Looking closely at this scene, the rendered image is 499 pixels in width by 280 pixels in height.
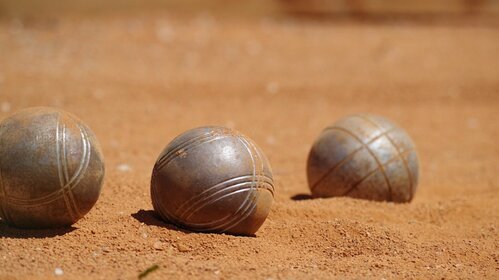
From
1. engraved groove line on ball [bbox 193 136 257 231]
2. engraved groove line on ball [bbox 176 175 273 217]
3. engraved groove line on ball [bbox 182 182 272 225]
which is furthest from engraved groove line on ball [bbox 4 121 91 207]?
engraved groove line on ball [bbox 193 136 257 231]

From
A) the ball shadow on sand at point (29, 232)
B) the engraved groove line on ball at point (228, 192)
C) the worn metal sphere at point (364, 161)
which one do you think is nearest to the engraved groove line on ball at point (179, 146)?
the engraved groove line on ball at point (228, 192)

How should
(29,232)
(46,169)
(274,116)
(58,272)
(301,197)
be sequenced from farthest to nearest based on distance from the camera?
(274,116) → (301,197) → (29,232) → (46,169) → (58,272)

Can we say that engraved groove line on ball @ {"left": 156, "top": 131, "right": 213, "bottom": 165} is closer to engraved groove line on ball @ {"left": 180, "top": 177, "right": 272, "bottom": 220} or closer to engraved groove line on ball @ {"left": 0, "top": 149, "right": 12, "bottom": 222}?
engraved groove line on ball @ {"left": 180, "top": 177, "right": 272, "bottom": 220}

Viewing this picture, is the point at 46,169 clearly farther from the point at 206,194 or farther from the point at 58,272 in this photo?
the point at 206,194

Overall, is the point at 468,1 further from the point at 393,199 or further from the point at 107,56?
the point at 393,199

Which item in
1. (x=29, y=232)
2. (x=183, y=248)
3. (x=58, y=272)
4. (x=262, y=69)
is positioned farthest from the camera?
(x=262, y=69)

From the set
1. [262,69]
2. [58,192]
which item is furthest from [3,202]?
[262,69]
